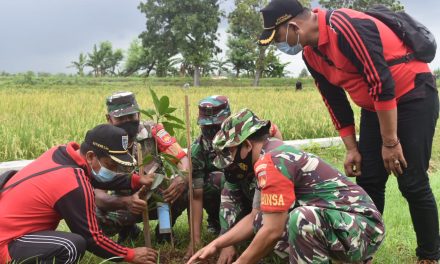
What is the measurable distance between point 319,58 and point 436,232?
1255 millimetres

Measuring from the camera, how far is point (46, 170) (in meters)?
2.62

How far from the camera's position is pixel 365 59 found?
258cm

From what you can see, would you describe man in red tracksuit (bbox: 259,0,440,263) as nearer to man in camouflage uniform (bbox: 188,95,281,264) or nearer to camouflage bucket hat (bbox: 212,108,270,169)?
camouflage bucket hat (bbox: 212,108,270,169)

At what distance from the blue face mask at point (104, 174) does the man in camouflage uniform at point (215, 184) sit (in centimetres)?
70

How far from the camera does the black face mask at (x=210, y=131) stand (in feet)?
11.5

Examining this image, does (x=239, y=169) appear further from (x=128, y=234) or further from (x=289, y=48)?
(x=128, y=234)

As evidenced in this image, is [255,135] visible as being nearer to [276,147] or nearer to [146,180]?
[276,147]

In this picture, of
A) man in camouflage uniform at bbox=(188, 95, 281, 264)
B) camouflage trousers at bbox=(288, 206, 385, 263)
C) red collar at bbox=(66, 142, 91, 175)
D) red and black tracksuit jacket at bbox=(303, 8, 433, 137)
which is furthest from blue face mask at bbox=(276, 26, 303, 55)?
red collar at bbox=(66, 142, 91, 175)

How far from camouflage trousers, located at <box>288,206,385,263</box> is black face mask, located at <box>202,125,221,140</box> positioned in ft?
3.91

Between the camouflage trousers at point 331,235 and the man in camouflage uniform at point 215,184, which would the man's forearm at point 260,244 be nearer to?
the camouflage trousers at point 331,235

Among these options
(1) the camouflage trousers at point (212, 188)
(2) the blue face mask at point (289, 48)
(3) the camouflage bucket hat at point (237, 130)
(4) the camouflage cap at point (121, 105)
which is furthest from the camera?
(1) the camouflage trousers at point (212, 188)

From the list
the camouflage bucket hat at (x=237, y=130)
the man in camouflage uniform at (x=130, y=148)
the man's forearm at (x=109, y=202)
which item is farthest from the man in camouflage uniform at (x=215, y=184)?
the man's forearm at (x=109, y=202)

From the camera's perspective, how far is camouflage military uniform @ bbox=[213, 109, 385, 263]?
2.37 m

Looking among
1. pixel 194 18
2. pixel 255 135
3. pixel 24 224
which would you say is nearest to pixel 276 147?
pixel 255 135
